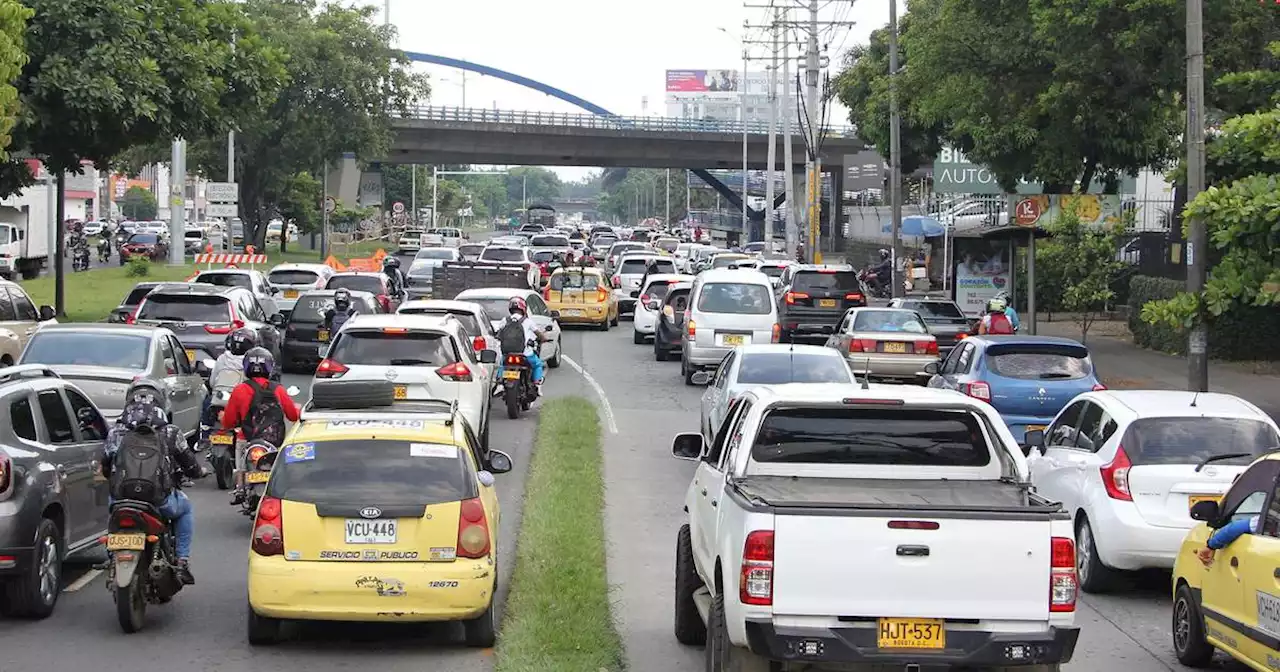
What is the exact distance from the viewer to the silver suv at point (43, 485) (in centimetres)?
1095

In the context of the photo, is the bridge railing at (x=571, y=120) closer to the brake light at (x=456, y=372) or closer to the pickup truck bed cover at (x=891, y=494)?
the brake light at (x=456, y=372)

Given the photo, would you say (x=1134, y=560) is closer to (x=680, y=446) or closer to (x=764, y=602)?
(x=680, y=446)

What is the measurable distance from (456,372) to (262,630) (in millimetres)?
7554

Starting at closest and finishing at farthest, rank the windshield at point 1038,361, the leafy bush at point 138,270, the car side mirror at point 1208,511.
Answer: the car side mirror at point 1208,511, the windshield at point 1038,361, the leafy bush at point 138,270

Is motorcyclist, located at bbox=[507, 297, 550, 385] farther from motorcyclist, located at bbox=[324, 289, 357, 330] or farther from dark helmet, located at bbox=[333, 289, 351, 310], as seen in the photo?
dark helmet, located at bbox=[333, 289, 351, 310]

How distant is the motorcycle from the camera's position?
34.7ft

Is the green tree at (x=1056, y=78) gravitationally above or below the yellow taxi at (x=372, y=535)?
above

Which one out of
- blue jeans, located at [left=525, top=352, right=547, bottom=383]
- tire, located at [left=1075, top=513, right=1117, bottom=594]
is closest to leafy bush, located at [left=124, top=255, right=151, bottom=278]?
blue jeans, located at [left=525, top=352, right=547, bottom=383]

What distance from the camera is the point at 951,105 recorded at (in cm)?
3603

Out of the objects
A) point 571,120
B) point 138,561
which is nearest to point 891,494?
point 138,561

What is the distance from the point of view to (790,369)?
60.5 ft

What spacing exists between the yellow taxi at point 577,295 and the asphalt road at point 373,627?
2340 cm

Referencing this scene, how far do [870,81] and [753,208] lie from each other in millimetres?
58126

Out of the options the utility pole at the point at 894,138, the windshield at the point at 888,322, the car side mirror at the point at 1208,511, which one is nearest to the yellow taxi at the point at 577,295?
the utility pole at the point at 894,138
